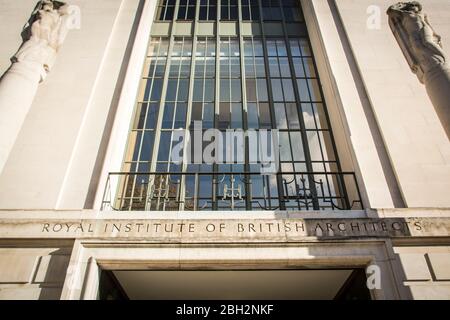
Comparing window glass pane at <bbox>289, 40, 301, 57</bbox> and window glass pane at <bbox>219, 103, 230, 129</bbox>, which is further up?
window glass pane at <bbox>289, 40, 301, 57</bbox>

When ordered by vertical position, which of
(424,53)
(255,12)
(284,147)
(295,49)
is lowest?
(284,147)

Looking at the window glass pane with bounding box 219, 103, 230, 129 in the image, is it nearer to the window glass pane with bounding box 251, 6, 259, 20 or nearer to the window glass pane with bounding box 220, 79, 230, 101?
the window glass pane with bounding box 220, 79, 230, 101

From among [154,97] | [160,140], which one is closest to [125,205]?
[160,140]

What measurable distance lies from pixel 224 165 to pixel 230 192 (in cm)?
94

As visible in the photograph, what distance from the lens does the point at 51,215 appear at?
5.84 meters

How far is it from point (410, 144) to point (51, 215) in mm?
7854

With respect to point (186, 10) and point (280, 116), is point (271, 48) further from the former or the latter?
point (186, 10)

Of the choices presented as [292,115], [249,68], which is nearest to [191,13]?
[249,68]

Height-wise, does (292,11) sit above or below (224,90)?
above

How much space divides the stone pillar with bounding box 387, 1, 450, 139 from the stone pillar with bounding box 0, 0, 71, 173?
8562 mm

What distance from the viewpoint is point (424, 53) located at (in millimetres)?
6832

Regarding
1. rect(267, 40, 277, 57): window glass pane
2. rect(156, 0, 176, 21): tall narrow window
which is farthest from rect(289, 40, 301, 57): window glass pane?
rect(156, 0, 176, 21): tall narrow window

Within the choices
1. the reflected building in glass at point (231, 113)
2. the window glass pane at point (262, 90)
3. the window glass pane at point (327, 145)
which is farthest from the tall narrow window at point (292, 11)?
the window glass pane at point (327, 145)

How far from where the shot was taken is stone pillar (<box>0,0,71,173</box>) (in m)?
5.94
